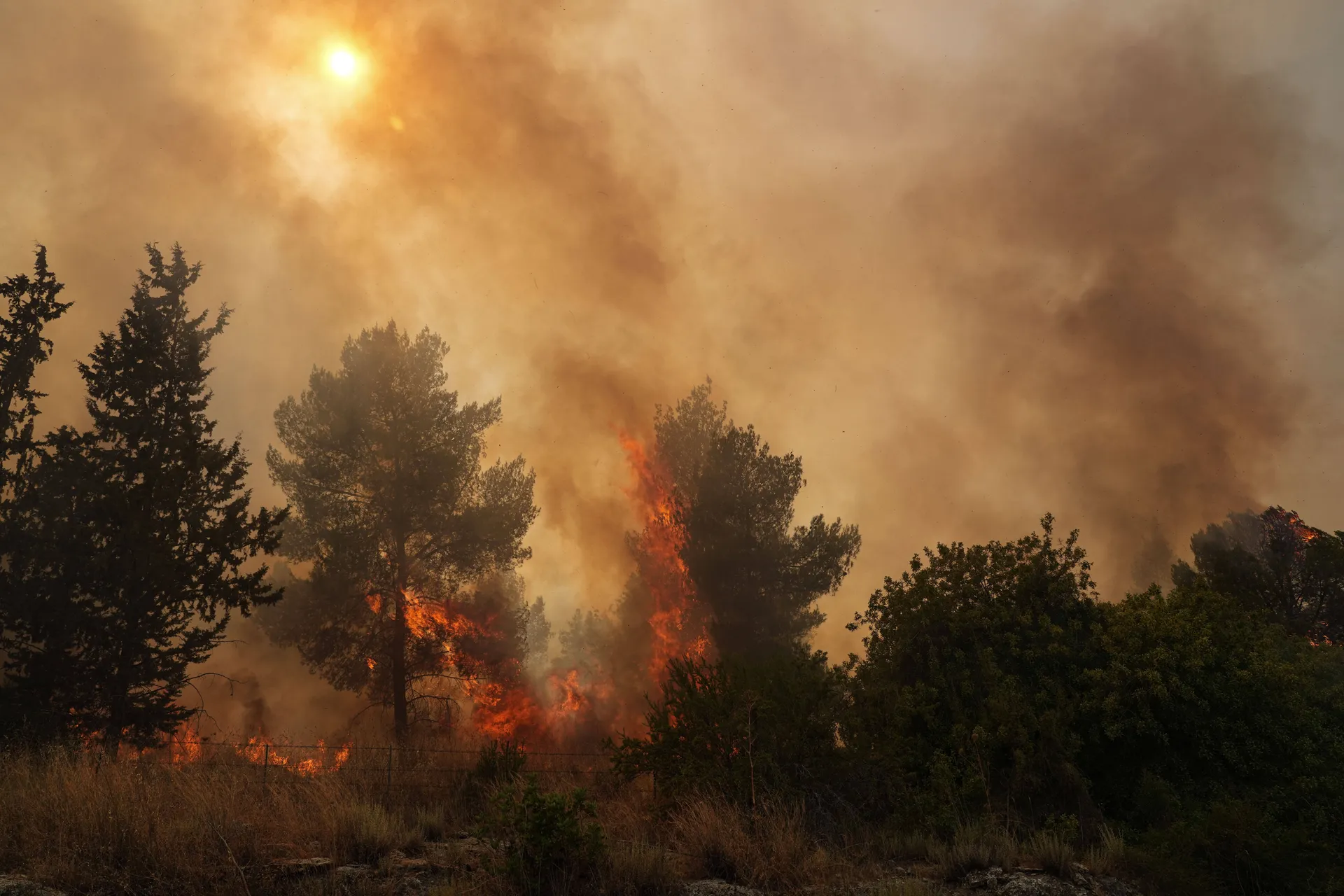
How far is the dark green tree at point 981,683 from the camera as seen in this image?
14531 mm

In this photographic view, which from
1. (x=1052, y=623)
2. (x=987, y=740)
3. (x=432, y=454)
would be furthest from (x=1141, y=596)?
(x=432, y=454)

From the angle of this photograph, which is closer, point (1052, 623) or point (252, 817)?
point (252, 817)

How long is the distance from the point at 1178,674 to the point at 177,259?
A: 26762mm

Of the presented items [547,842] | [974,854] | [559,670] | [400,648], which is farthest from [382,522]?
[974,854]

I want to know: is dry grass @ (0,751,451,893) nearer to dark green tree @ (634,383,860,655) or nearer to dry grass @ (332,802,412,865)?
dry grass @ (332,802,412,865)

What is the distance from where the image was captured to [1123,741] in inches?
604

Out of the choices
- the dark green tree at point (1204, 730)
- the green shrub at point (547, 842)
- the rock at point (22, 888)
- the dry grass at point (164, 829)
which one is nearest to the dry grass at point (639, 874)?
the green shrub at point (547, 842)

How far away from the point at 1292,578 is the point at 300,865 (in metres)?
40.4

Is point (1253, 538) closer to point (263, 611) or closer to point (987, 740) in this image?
point (987, 740)

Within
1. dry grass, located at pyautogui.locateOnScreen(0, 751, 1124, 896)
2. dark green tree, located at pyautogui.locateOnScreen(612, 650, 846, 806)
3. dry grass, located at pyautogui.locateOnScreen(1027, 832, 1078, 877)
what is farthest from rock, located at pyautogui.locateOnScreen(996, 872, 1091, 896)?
dark green tree, located at pyautogui.locateOnScreen(612, 650, 846, 806)

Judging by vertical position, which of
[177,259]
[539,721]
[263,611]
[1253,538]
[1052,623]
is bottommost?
[539,721]

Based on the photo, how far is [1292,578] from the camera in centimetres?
3406

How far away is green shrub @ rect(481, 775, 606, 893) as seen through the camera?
350 inches

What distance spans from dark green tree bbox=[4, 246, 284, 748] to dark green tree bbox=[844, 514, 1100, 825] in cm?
1504
